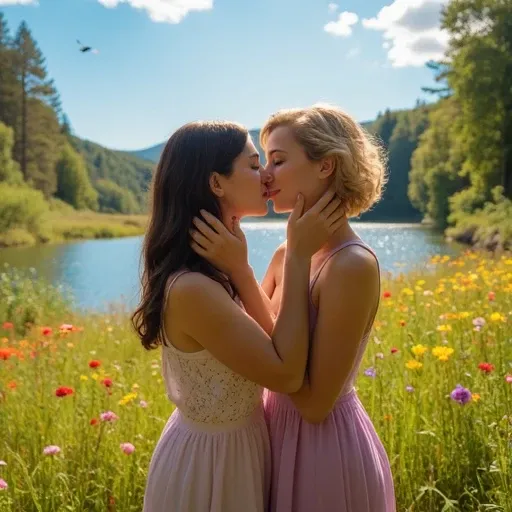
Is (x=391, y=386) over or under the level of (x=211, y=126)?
under

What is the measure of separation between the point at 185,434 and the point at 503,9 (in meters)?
29.6

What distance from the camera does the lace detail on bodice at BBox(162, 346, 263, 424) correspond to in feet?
5.63

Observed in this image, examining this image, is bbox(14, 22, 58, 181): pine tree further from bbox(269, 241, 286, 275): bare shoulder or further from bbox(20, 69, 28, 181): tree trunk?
bbox(269, 241, 286, 275): bare shoulder

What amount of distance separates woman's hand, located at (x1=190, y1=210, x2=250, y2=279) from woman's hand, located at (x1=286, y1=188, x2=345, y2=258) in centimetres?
15

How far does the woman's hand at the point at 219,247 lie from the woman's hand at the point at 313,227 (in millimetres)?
148

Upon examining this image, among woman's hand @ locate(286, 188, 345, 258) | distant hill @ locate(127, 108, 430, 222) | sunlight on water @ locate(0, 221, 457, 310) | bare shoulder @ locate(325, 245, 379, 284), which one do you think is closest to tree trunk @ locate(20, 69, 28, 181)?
sunlight on water @ locate(0, 221, 457, 310)

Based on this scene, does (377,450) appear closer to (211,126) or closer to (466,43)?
(211,126)

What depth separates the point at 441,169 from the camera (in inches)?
1693

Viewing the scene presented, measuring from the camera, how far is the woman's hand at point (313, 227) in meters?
1.69

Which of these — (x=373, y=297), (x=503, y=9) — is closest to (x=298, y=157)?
(x=373, y=297)

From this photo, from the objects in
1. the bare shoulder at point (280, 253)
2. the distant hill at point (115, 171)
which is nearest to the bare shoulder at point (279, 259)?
the bare shoulder at point (280, 253)

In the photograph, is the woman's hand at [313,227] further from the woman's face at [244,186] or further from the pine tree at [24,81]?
the pine tree at [24,81]

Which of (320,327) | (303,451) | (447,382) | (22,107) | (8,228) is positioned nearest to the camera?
(320,327)

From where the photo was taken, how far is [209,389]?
1.73m
